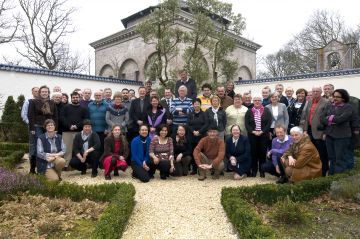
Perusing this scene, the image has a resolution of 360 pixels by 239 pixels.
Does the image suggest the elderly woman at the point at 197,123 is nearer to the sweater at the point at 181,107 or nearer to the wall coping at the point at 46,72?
the sweater at the point at 181,107

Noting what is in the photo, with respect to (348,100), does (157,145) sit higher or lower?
lower

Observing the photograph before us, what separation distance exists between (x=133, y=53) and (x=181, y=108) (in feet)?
47.0

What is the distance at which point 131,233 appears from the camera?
14.4ft

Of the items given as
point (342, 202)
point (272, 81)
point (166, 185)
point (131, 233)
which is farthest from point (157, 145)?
point (272, 81)

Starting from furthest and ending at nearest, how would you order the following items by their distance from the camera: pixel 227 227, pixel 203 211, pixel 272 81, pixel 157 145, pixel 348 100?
pixel 272 81, pixel 157 145, pixel 348 100, pixel 203 211, pixel 227 227

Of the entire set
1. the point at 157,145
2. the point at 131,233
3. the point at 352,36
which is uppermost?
the point at 352,36

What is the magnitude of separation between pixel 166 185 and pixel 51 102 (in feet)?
10.3

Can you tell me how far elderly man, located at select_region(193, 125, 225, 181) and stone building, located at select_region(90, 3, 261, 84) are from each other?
37.6 feet

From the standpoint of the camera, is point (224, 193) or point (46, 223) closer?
point (46, 223)

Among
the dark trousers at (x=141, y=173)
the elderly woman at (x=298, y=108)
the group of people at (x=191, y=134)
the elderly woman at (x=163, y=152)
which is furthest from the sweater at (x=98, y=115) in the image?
the elderly woman at (x=298, y=108)

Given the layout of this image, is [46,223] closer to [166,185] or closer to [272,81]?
[166,185]

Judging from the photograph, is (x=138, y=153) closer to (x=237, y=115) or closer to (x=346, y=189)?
(x=237, y=115)

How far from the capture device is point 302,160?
615 centimetres

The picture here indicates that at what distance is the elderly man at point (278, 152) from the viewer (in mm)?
6746
